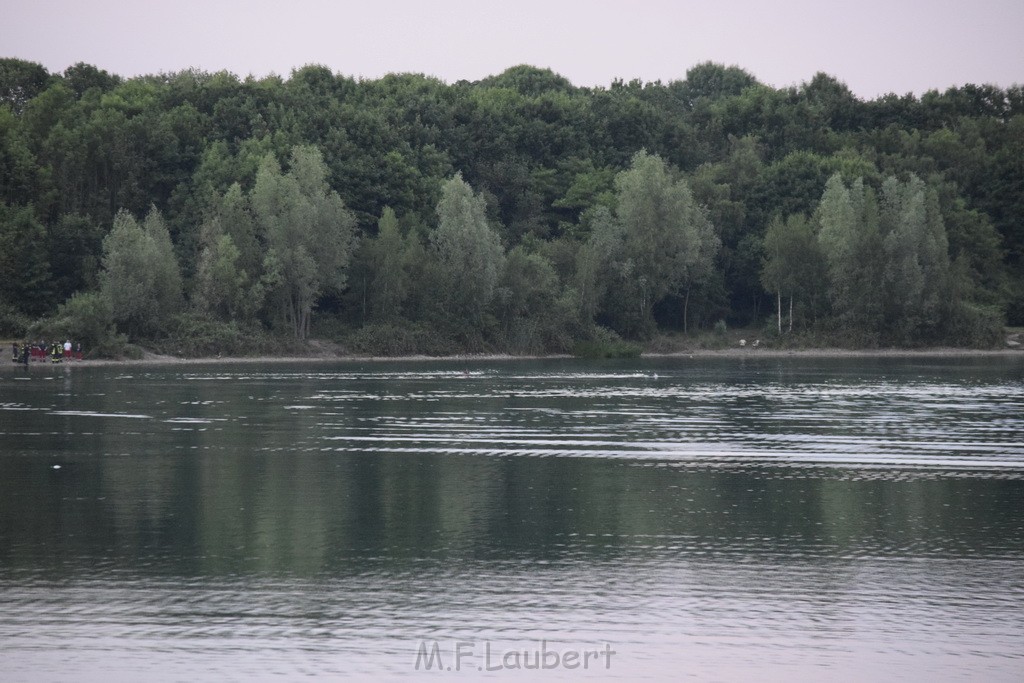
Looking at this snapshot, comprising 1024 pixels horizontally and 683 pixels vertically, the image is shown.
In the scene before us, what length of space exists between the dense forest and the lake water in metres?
56.7

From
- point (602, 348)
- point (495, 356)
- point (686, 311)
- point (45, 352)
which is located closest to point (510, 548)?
Answer: point (45, 352)

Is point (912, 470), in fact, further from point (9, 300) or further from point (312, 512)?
point (9, 300)

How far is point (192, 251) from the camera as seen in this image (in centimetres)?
10700

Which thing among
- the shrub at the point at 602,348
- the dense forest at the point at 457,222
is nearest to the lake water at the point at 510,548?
the dense forest at the point at 457,222

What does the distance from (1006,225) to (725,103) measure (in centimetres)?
4109

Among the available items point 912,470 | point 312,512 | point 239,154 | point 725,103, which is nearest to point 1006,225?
point 725,103

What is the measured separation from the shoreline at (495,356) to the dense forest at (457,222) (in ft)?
3.49

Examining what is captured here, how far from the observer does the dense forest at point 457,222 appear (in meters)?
100

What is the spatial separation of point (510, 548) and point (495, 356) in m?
90.6

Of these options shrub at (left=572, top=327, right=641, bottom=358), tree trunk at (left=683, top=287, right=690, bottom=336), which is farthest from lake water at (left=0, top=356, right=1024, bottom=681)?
tree trunk at (left=683, top=287, right=690, bottom=336)
